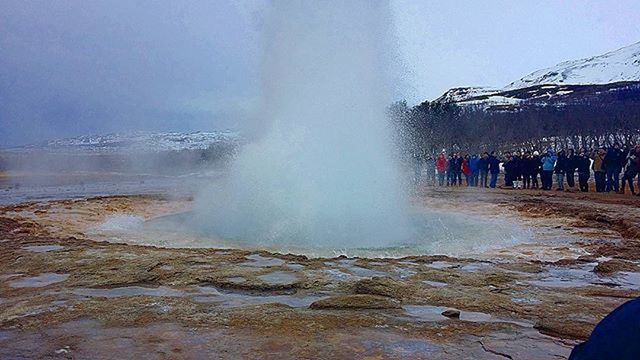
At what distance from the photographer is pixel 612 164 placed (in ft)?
49.4

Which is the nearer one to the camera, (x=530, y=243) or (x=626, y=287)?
(x=626, y=287)

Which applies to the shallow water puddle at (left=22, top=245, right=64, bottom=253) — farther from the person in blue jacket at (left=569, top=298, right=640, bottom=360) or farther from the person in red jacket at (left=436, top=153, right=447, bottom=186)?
the person in red jacket at (left=436, top=153, right=447, bottom=186)

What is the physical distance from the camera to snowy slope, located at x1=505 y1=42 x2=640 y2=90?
13100cm

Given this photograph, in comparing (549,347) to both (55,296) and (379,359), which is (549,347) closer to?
(379,359)

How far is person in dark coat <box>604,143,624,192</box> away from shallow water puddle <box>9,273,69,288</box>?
14.2 meters

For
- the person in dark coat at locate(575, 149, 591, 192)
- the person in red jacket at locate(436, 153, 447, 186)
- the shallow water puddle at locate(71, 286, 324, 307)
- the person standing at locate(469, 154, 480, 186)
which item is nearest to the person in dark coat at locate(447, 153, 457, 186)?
the person in red jacket at locate(436, 153, 447, 186)

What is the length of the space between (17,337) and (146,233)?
228 inches

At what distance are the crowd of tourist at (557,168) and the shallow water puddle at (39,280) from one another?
13.5 m

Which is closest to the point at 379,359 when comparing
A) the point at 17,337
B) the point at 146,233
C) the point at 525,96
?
the point at 17,337

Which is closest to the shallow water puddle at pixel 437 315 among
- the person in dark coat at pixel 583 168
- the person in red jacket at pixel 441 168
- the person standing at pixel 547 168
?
the person in dark coat at pixel 583 168

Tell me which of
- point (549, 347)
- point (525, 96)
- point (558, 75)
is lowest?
point (549, 347)

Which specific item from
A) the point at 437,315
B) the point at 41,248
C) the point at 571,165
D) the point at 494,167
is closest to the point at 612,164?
the point at 571,165

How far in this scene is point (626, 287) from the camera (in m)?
4.72

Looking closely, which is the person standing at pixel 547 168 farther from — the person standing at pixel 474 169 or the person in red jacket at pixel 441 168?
the person in red jacket at pixel 441 168
